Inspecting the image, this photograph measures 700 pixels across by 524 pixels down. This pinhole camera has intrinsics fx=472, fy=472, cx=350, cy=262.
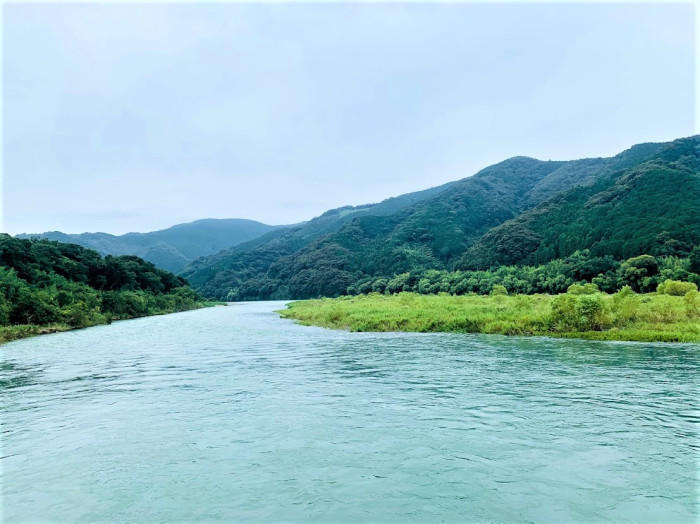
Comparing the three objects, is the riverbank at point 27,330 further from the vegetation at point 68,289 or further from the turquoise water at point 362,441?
the turquoise water at point 362,441

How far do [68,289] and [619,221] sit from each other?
9407cm

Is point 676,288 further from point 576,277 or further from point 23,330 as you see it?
point 23,330

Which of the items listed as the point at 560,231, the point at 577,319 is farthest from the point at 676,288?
the point at 560,231

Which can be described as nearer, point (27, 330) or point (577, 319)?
point (577, 319)

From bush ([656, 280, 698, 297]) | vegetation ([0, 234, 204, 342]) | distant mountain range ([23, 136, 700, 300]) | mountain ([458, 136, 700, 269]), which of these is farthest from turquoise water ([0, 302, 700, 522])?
distant mountain range ([23, 136, 700, 300])

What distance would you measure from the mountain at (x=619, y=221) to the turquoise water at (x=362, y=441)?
63.8 m

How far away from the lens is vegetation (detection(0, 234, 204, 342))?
151 ft

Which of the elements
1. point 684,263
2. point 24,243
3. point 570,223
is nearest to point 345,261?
point 570,223

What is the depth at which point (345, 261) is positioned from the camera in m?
181

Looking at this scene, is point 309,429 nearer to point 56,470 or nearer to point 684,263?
point 56,470

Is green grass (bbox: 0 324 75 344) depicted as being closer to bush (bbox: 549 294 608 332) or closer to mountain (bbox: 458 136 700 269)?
bush (bbox: 549 294 608 332)

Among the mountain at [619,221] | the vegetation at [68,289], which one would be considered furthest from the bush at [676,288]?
the vegetation at [68,289]

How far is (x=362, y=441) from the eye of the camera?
1180cm

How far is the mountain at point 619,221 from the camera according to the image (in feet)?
251
